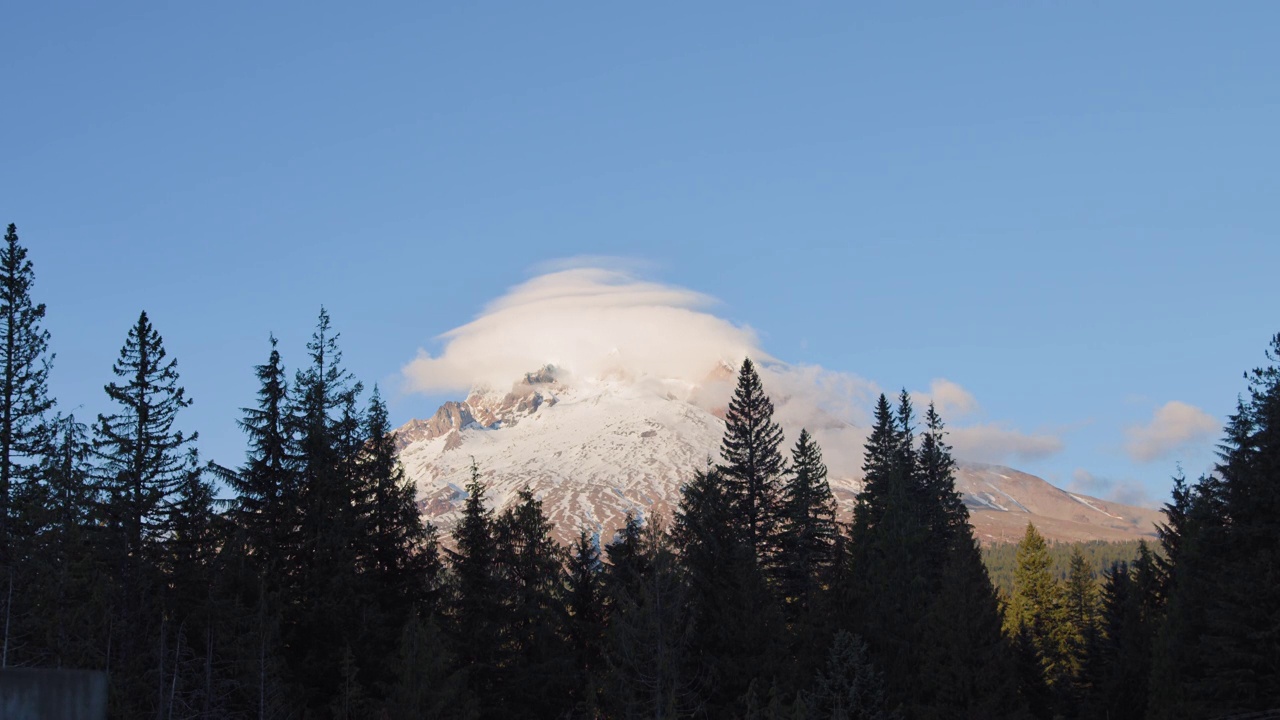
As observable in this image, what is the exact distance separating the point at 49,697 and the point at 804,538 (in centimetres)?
5208

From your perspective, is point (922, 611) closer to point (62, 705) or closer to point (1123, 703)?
point (1123, 703)

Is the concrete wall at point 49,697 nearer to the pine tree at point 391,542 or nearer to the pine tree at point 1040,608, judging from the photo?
the pine tree at point 391,542

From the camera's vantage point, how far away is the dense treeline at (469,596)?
36.4m

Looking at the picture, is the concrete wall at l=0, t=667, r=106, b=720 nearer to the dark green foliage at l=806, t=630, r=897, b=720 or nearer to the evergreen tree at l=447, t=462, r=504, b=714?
the dark green foliage at l=806, t=630, r=897, b=720

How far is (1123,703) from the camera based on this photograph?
58094mm

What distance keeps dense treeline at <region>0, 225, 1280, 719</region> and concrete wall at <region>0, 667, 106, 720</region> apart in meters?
29.4

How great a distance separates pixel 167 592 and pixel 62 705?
39.4 metres

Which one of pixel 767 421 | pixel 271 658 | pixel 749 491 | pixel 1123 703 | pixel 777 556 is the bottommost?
pixel 1123 703

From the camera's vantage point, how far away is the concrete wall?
5457 millimetres

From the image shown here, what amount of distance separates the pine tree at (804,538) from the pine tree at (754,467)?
27.6 inches

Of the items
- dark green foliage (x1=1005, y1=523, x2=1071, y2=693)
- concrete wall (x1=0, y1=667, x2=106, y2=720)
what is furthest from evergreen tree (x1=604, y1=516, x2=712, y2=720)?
dark green foliage (x1=1005, y1=523, x2=1071, y2=693)

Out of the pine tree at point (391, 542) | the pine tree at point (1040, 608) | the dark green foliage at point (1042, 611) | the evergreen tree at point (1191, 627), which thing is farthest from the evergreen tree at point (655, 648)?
the pine tree at point (1040, 608)

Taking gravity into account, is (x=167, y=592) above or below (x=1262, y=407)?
below

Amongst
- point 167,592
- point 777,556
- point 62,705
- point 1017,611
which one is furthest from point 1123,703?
point 62,705
